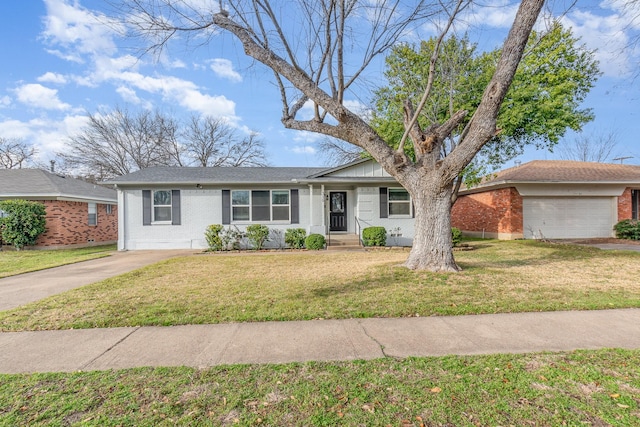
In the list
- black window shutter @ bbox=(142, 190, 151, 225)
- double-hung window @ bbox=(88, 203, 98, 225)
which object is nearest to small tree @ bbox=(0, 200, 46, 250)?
double-hung window @ bbox=(88, 203, 98, 225)

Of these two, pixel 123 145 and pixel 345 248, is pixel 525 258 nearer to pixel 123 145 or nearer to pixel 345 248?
pixel 345 248

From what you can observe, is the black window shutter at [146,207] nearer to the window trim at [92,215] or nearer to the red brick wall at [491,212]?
the window trim at [92,215]

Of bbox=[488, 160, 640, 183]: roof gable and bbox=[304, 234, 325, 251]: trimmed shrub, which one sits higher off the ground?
bbox=[488, 160, 640, 183]: roof gable

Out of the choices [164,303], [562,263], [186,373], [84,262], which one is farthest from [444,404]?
[84,262]

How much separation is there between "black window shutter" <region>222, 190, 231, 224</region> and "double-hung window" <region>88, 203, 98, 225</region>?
8.85 m

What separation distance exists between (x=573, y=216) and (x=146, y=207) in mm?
20515

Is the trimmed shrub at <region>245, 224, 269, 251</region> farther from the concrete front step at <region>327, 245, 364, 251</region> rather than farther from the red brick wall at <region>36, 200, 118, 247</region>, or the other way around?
the red brick wall at <region>36, 200, 118, 247</region>

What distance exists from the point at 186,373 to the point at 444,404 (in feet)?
7.24

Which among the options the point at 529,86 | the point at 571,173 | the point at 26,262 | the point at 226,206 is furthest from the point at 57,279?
the point at 571,173

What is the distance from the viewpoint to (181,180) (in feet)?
41.4

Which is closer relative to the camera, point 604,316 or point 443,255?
point 604,316

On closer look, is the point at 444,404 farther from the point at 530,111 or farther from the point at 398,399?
the point at 530,111

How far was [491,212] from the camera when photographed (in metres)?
16.8

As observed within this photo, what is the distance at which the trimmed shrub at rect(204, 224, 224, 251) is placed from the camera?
12.2 metres
